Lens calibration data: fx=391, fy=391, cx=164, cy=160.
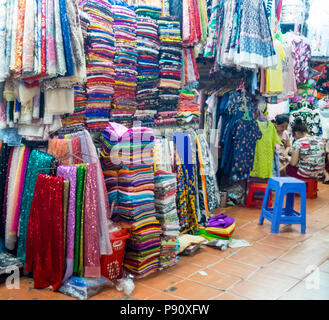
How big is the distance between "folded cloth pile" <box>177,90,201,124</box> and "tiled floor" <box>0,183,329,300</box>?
1.52 m

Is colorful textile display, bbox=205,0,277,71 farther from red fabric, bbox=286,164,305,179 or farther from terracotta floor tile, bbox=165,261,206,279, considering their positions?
terracotta floor tile, bbox=165,261,206,279

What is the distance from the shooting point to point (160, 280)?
328 centimetres

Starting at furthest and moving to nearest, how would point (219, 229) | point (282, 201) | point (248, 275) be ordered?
point (282, 201)
point (219, 229)
point (248, 275)

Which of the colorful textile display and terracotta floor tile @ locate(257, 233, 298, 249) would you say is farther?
the colorful textile display

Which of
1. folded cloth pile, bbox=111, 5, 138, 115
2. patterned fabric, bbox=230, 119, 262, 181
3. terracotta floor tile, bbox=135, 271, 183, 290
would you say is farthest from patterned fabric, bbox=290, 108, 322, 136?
terracotta floor tile, bbox=135, 271, 183, 290

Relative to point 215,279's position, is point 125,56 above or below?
above

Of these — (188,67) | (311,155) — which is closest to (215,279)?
(188,67)

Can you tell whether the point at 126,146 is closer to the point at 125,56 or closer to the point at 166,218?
the point at 166,218

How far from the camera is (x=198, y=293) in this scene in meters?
3.02

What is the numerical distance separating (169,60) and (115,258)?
7.61 feet

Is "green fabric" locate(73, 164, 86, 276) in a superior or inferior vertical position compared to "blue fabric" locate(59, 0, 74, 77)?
inferior

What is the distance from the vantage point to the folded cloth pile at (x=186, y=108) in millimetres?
4801

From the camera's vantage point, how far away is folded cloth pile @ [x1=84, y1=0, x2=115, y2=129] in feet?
Answer: 11.7

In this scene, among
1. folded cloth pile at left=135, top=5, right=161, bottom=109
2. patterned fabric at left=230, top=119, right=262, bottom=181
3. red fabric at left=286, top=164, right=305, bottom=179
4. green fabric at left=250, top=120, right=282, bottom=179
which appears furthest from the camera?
red fabric at left=286, top=164, right=305, bottom=179
